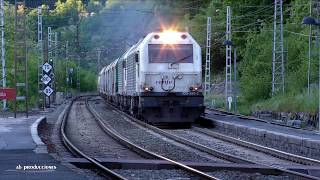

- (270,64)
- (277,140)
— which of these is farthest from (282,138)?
(270,64)

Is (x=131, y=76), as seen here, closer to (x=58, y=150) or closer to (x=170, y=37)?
(x=170, y=37)

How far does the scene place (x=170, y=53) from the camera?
88.3 ft

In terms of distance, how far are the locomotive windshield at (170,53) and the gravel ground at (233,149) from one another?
3258 mm

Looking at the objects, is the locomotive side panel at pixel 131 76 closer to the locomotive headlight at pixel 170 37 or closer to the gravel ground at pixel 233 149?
the locomotive headlight at pixel 170 37

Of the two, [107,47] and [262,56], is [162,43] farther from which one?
[107,47]

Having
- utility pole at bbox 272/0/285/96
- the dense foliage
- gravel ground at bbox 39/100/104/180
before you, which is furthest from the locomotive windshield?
utility pole at bbox 272/0/285/96

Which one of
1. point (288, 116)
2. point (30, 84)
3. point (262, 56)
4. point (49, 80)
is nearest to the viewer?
point (288, 116)

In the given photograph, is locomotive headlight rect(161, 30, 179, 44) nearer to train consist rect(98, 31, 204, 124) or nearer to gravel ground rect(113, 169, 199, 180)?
train consist rect(98, 31, 204, 124)

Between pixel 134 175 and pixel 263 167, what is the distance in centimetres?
259

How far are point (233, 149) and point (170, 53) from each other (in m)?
9.23

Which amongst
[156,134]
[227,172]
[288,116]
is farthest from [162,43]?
[227,172]

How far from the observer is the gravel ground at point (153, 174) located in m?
12.4

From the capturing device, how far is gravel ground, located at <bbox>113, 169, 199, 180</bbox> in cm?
1239

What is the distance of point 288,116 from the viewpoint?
34.1 m
